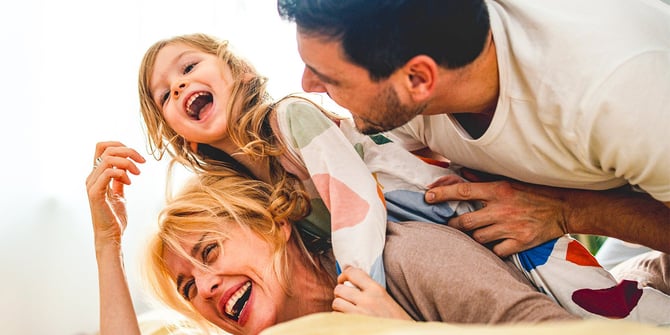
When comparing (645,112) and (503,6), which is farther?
(503,6)

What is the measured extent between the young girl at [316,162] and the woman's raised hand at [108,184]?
4.8 inches

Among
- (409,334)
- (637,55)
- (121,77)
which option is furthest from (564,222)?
(121,77)

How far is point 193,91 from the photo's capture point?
1.38 m

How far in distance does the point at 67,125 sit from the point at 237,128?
100 centimetres

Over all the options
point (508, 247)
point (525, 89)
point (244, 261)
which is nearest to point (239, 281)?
point (244, 261)

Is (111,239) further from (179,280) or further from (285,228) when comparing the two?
(285,228)

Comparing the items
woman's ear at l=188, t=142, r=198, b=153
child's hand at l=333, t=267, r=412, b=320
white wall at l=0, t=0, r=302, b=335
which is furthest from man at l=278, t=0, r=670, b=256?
white wall at l=0, t=0, r=302, b=335

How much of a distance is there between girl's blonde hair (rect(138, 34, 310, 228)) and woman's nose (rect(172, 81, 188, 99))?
3.9 inches

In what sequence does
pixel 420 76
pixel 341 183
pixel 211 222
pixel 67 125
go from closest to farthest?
1. pixel 420 76
2. pixel 341 183
3. pixel 211 222
4. pixel 67 125

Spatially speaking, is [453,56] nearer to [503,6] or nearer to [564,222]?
[503,6]

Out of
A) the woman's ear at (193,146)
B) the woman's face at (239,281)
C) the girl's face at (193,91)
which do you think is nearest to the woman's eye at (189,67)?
the girl's face at (193,91)

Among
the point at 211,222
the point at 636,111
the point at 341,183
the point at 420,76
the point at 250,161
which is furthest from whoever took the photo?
the point at 250,161

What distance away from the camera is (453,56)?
105cm

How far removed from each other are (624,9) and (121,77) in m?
1.67
